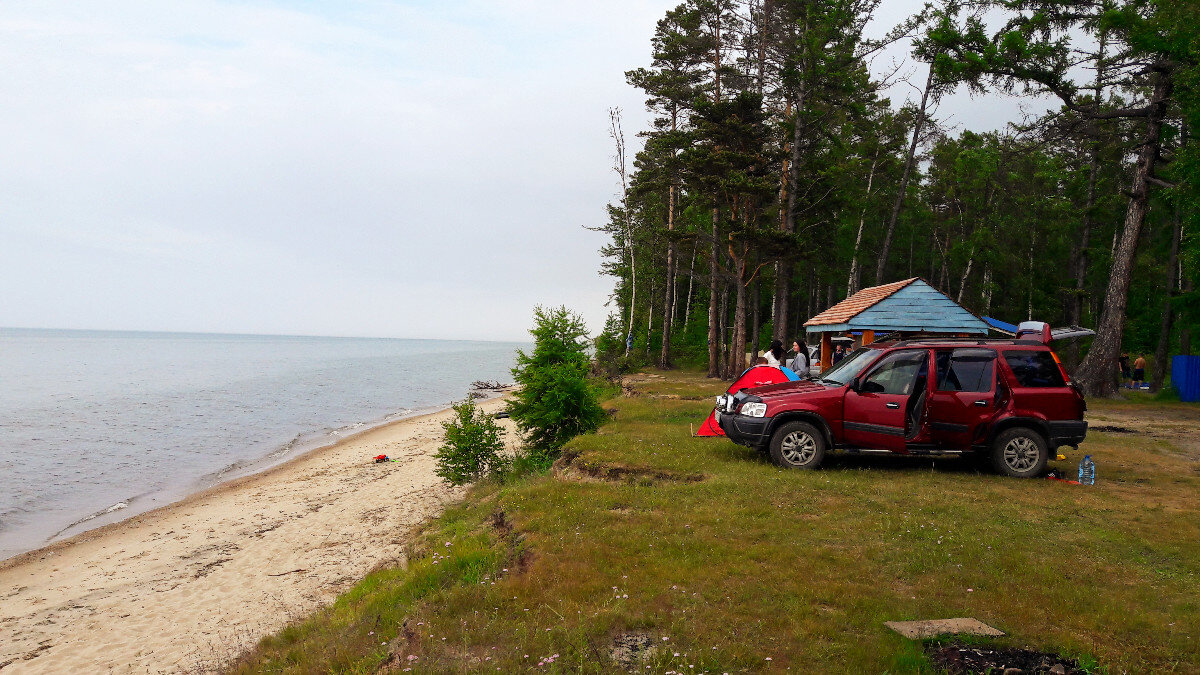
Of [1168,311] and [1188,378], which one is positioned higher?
[1168,311]

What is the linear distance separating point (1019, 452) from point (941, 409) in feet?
4.79

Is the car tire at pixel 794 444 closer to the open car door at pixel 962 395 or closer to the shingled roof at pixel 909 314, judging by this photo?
the open car door at pixel 962 395

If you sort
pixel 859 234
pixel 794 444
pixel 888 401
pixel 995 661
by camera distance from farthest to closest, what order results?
pixel 859 234
pixel 794 444
pixel 888 401
pixel 995 661

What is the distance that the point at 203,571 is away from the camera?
10961 mm

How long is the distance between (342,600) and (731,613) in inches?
192

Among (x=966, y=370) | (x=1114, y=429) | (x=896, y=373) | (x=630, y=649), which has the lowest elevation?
(x=630, y=649)

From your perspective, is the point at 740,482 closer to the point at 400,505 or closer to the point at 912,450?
the point at 912,450

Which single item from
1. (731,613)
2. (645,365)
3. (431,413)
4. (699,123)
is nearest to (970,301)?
(645,365)

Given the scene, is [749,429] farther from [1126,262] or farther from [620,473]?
[1126,262]

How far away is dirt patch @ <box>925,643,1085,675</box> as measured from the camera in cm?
427

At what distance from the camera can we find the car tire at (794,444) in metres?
10.4

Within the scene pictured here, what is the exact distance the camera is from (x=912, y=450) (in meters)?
10.2

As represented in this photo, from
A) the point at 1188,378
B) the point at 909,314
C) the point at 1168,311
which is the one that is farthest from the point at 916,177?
the point at 909,314

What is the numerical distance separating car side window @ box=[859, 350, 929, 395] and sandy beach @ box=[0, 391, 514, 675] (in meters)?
7.50
